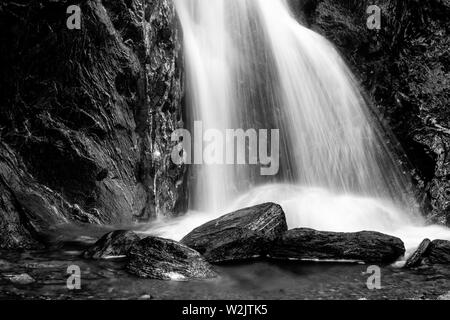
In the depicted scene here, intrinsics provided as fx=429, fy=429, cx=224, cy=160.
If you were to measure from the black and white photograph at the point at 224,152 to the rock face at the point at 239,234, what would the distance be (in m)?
0.04

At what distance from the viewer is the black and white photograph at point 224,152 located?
682cm

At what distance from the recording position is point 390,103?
1452 cm

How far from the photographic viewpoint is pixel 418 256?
7.75 meters

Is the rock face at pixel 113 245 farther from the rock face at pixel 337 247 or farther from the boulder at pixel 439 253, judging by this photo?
the boulder at pixel 439 253

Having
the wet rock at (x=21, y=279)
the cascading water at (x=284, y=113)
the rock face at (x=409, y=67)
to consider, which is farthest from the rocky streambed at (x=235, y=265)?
the rock face at (x=409, y=67)

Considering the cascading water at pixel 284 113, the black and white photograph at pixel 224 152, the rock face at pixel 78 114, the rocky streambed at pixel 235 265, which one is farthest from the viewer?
the cascading water at pixel 284 113

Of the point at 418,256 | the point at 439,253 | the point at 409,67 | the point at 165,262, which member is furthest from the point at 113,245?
the point at 409,67

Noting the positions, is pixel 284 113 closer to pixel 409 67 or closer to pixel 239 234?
pixel 409 67

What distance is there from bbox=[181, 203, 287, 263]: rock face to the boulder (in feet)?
8.87
